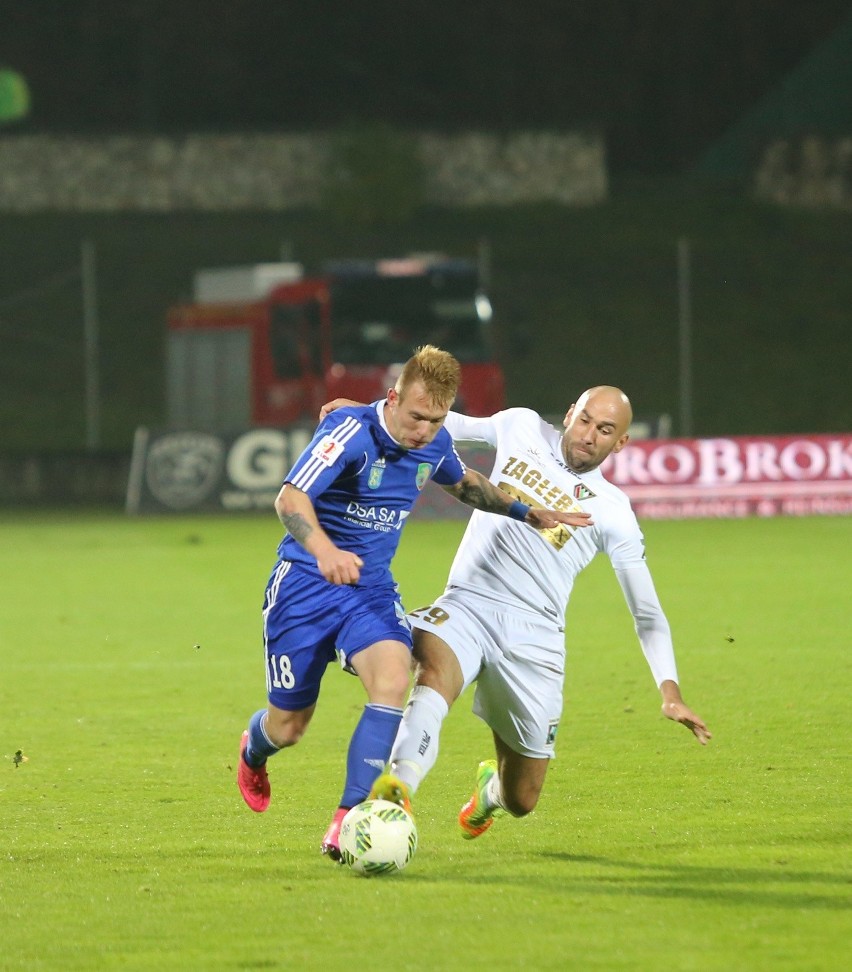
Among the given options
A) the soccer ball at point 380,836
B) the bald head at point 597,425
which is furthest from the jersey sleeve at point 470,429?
the soccer ball at point 380,836

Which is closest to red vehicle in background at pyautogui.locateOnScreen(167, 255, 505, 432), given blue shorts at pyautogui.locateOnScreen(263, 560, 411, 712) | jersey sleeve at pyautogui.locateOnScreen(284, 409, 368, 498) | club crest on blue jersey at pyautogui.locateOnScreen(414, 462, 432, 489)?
club crest on blue jersey at pyautogui.locateOnScreen(414, 462, 432, 489)

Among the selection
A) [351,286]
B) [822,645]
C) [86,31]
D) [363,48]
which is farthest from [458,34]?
[822,645]

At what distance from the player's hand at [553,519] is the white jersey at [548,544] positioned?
0.15 metres

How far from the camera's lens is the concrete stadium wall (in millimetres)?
39188

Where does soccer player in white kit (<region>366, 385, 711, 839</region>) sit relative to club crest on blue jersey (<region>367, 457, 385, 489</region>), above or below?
below

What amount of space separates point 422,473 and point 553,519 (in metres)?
0.48

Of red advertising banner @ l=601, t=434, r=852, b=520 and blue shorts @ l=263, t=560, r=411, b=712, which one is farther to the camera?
red advertising banner @ l=601, t=434, r=852, b=520

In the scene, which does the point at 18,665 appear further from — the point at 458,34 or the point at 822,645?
the point at 458,34

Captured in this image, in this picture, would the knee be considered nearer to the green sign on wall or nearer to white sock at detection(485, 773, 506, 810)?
white sock at detection(485, 773, 506, 810)

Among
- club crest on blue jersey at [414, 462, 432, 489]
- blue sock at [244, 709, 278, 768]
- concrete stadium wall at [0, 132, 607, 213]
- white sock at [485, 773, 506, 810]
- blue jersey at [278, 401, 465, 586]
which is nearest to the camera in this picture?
blue jersey at [278, 401, 465, 586]

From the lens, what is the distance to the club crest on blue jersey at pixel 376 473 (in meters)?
5.93

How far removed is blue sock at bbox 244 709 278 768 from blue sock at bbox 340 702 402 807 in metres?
0.61

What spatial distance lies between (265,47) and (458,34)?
5.13m

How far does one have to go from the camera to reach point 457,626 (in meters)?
6.17
